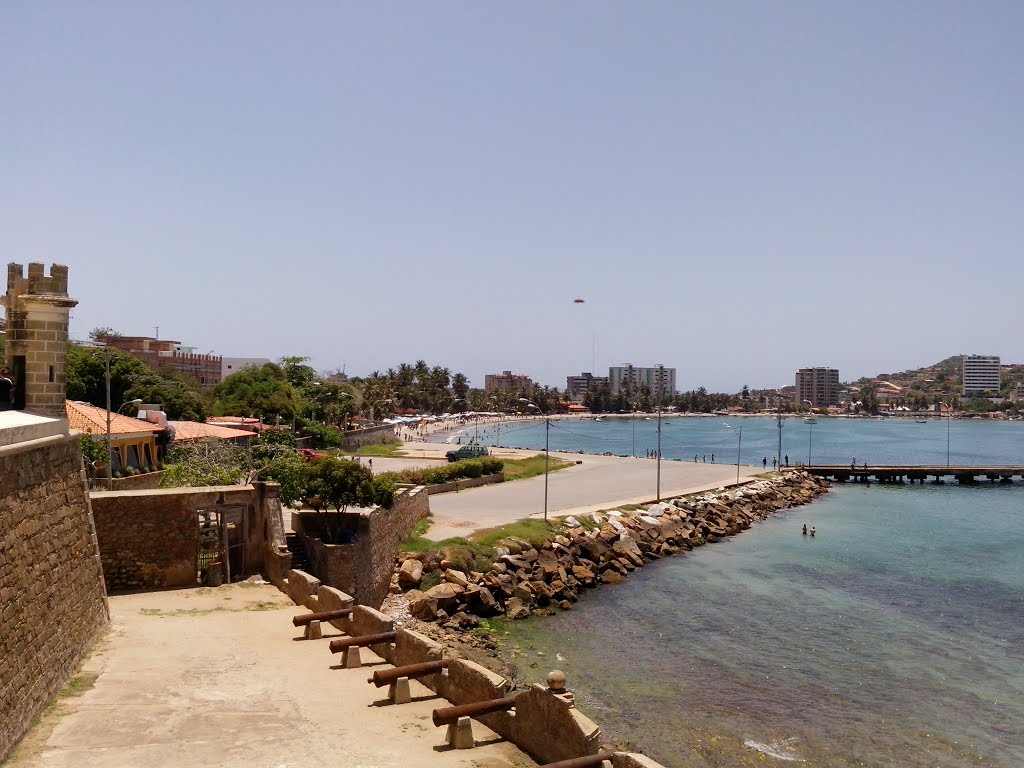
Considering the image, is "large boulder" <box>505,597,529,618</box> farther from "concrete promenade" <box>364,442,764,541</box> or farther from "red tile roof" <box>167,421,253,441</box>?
"red tile roof" <box>167,421,253,441</box>

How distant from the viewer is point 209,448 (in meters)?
39.2

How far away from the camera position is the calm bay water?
21.5 meters

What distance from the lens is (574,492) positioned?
186 ft

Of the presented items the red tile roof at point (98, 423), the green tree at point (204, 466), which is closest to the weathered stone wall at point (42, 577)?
the green tree at point (204, 466)

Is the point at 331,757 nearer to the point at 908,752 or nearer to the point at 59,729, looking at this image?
the point at 59,729

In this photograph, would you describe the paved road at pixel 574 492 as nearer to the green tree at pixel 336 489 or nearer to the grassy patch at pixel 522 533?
the grassy patch at pixel 522 533

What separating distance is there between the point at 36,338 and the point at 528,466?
177 feet

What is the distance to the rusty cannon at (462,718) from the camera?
12.7 m

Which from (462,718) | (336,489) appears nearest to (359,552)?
(336,489)

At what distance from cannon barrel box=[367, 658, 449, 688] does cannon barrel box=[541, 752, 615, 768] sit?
3907 mm

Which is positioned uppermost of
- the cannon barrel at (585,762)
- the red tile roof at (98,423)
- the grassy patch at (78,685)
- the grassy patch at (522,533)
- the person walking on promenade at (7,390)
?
the person walking on promenade at (7,390)

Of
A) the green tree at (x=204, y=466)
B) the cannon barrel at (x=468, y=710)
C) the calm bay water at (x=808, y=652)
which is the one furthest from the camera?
the green tree at (x=204, y=466)

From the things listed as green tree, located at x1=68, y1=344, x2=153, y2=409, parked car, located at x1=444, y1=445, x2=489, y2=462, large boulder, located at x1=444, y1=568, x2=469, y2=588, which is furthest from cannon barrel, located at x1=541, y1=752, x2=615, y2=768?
green tree, located at x1=68, y1=344, x2=153, y2=409

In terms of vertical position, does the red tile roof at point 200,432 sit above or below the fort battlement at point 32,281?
below
